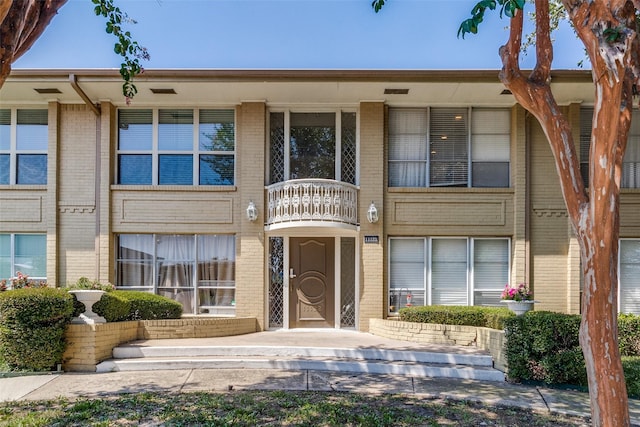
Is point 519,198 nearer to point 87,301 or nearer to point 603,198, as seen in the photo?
point 603,198

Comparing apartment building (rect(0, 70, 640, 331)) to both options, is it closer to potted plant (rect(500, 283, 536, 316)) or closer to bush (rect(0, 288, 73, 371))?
potted plant (rect(500, 283, 536, 316))

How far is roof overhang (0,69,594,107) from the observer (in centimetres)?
1086

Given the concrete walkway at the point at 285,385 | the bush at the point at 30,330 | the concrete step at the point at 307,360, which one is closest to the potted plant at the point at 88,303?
the bush at the point at 30,330

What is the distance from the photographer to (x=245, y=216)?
39.6ft

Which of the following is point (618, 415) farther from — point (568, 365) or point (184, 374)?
point (184, 374)

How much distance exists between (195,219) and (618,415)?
9.63m

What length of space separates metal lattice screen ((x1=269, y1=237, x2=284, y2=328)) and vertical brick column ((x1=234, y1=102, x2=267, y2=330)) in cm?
27

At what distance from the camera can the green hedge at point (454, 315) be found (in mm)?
10727

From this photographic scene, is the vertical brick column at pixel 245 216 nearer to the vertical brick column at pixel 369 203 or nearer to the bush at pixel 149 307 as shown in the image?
the bush at pixel 149 307

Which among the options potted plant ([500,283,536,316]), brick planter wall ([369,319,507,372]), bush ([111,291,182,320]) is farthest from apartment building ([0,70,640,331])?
potted plant ([500,283,536,316])

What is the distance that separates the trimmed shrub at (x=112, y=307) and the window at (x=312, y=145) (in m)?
4.54

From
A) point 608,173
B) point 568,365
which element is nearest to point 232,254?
point 568,365

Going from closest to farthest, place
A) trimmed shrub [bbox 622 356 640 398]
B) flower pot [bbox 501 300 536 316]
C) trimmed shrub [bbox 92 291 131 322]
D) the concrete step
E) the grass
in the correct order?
the grass, trimmed shrub [bbox 622 356 640 398], the concrete step, flower pot [bbox 501 300 536 316], trimmed shrub [bbox 92 291 131 322]

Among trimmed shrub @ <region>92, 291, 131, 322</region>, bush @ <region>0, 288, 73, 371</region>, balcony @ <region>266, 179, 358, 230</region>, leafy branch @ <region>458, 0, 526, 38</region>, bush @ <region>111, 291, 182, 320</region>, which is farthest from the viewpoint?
balcony @ <region>266, 179, 358, 230</region>
